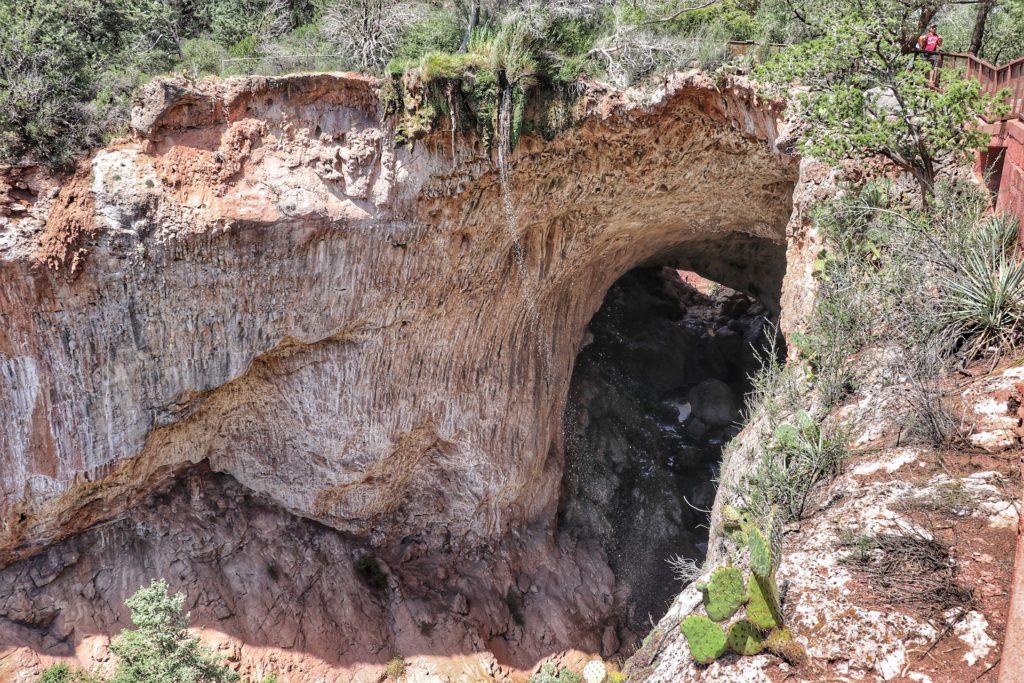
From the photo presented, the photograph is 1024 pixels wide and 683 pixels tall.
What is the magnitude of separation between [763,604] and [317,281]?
6.71 metres

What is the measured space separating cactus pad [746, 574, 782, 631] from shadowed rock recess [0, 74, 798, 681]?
530 cm

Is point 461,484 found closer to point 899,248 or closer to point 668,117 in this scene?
point 668,117

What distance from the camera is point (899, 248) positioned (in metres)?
7.14

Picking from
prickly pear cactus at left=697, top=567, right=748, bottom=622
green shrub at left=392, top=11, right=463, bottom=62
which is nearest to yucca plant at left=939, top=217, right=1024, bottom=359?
prickly pear cactus at left=697, top=567, right=748, bottom=622

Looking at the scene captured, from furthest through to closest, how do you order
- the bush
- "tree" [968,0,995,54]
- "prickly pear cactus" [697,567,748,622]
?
"tree" [968,0,995,54]
the bush
"prickly pear cactus" [697,567,748,622]

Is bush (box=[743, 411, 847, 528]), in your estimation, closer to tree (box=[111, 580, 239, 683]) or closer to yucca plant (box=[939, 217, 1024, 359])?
yucca plant (box=[939, 217, 1024, 359])

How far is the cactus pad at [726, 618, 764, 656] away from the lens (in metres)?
4.72

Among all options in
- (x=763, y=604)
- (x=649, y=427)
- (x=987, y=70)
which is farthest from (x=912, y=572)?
(x=649, y=427)

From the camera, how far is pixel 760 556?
4.62m

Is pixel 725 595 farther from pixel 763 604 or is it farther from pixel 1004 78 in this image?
pixel 1004 78

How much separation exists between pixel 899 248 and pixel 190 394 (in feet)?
29.2

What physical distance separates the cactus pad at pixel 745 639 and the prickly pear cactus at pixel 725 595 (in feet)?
0.63

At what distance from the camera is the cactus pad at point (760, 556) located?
4602 millimetres

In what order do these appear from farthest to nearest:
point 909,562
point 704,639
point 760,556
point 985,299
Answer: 1. point 985,299
2. point 704,639
3. point 909,562
4. point 760,556
